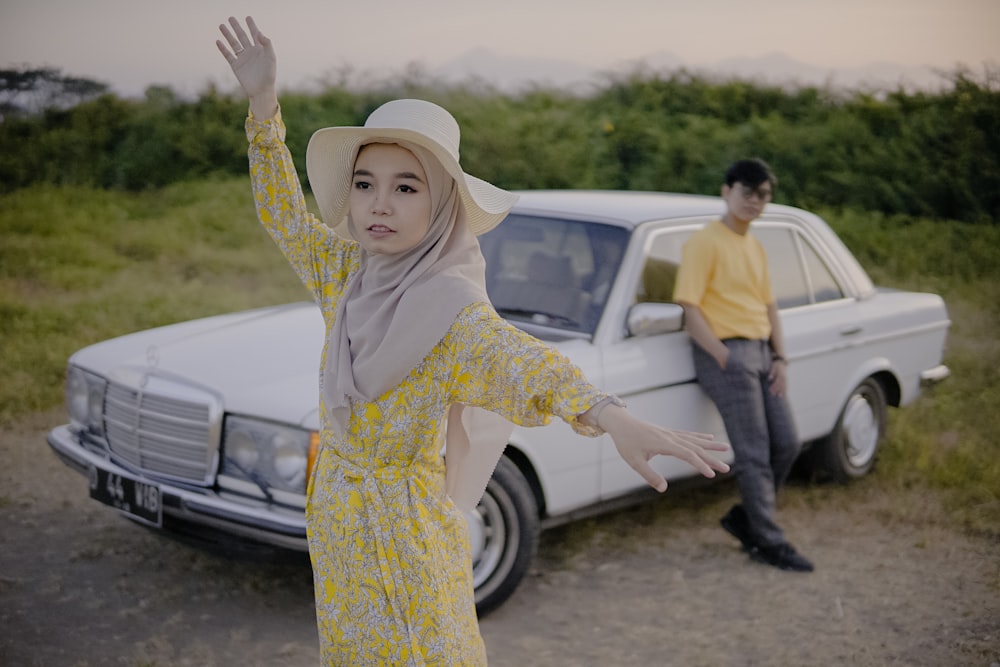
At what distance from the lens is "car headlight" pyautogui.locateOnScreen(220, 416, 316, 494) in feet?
12.0

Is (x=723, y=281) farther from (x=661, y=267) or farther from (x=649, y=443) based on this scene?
(x=649, y=443)

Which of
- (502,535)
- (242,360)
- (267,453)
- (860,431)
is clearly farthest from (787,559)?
(242,360)

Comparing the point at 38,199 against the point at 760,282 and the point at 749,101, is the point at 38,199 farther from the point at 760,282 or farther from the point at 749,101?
the point at 760,282

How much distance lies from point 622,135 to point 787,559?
41.4 ft

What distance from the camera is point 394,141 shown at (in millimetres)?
2166

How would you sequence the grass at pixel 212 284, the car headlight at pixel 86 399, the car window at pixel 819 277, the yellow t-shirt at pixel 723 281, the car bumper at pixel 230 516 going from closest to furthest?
the car bumper at pixel 230 516 → the car headlight at pixel 86 399 → the yellow t-shirt at pixel 723 281 → the car window at pixel 819 277 → the grass at pixel 212 284

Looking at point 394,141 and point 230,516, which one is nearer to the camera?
point 394,141

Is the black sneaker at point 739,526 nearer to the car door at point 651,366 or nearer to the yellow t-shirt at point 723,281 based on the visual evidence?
the car door at point 651,366

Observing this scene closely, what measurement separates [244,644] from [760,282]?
2908mm

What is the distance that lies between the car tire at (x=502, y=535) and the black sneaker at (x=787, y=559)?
4.65 ft

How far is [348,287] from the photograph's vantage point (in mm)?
2252

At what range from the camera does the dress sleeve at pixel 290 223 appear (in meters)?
2.37

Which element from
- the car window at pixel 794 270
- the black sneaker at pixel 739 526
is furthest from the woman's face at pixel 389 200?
the car window at pixel 794 270

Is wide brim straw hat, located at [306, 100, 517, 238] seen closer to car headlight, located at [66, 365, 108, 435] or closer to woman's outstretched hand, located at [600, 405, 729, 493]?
woman's outstretched hand, located at [600, 405, 729, 493]
